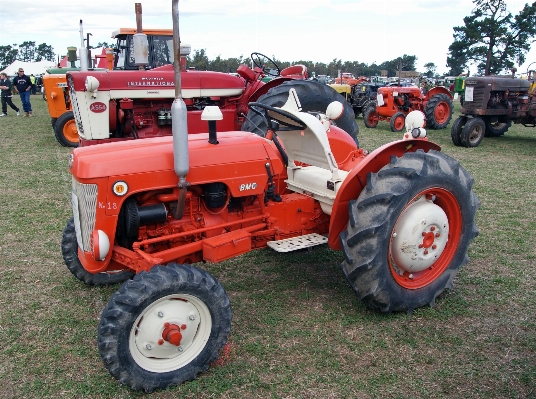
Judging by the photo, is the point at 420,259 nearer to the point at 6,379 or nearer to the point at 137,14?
the point at 6,379

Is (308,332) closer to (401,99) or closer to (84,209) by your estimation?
(84,209)

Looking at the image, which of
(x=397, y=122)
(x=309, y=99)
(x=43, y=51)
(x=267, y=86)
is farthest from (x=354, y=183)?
(x=43, y=51)

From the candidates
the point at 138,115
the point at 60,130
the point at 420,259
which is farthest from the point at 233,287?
the point at 60,130

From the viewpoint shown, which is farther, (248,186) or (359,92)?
(359,92)

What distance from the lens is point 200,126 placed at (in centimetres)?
728

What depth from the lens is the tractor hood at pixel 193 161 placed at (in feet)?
9.21

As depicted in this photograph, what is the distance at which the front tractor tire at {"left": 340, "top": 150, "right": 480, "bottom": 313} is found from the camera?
3037mm

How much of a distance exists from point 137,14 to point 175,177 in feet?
10.9

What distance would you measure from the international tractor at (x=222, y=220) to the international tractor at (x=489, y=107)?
25.4ft

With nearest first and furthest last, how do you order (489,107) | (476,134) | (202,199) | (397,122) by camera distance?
(202,199) → (476,134) → (489,107) → (397,122)

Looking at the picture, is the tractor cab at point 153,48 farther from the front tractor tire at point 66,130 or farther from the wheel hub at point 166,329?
the wheel hub at point 166,329

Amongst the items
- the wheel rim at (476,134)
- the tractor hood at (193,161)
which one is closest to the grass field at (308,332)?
the tractor hood at (193,161)

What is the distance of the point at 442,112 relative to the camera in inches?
541

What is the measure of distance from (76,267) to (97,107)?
4.26m
